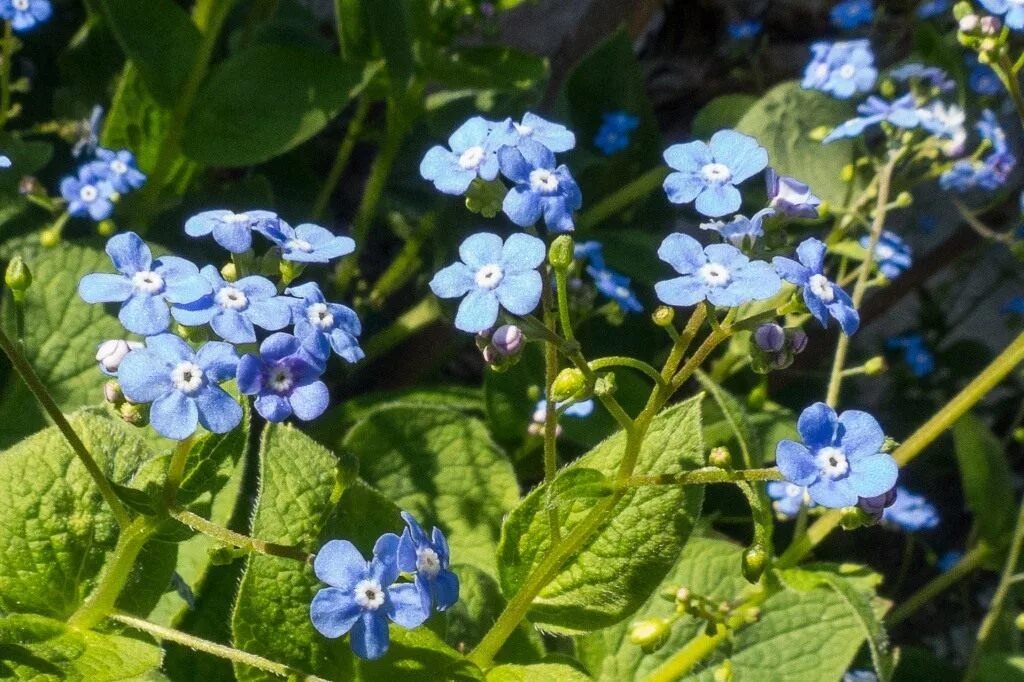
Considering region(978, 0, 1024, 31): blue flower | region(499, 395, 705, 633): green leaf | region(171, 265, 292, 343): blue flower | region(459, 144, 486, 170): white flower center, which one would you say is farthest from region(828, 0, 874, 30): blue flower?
region(171, 265, 292, 343): blue flower

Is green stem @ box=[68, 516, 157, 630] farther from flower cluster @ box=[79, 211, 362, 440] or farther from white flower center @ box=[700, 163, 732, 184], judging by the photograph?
white flower center @ box=[700, 163, 732, 184]

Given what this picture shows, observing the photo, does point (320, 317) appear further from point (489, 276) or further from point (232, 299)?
point (489, 276)

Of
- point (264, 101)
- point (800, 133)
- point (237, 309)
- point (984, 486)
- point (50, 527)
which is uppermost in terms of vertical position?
point (264, 101)

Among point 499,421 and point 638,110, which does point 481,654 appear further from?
point 638,110

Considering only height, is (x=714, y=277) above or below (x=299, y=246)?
below

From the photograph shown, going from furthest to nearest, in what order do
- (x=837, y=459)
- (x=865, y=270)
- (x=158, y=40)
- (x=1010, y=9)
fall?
(x=158, y=40) → (x=865, y=270) → (x=1010, y=9) → (x=837, y=459)

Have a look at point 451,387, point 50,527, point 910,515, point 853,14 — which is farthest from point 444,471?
point 853,14

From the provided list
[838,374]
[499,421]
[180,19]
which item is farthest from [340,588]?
[180,19]

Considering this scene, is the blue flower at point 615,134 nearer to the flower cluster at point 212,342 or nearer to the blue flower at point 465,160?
the blue flower at point 465,160
